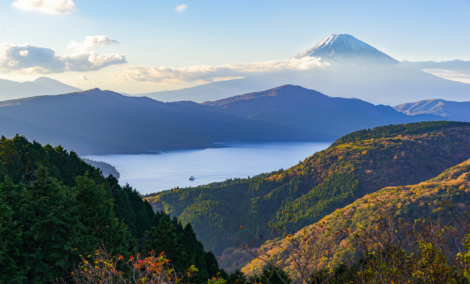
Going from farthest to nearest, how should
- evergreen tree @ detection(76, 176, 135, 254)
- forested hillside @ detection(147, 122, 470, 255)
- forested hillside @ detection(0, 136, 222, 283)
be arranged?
forested hillside @ detection(147, 122, 470, 255) < evergreen tree @ detection(76, 176, 135, 254) < forested hillside @ detection(0, 136, 222, 283)

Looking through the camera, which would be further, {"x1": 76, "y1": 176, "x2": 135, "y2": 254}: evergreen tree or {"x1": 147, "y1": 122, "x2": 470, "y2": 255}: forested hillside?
{"x1": 147, "y1": 122, "x2": 470, "y2": 255}: forested hillside

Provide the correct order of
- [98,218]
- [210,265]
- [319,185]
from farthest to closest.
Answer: [319,185], [210,265], [98,218]

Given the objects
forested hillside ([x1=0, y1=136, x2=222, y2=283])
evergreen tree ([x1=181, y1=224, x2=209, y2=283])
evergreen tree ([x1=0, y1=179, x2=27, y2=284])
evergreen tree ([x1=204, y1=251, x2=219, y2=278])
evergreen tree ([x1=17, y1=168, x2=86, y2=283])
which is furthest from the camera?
evergreen tree ([x1=204, y1=251, x2=219, y2=278])

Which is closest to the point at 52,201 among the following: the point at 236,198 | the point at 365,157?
the point at 236,198

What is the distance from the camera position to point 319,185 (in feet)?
420

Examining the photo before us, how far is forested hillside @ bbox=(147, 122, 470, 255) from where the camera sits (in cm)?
11281

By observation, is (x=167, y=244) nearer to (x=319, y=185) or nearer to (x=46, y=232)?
(x=46, y=232)

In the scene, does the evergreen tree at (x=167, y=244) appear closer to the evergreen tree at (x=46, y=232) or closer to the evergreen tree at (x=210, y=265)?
the evergreen tree at (x=46, y=232)

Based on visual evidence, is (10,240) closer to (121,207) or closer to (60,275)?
(60,275)

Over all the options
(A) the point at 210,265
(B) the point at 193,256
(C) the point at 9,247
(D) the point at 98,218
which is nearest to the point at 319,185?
(A) the point at 210,265

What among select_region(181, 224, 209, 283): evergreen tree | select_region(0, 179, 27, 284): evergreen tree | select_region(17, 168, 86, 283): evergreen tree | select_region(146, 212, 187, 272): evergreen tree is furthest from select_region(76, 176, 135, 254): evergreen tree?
select_region(181, 224, 209, 283): evergreen tree

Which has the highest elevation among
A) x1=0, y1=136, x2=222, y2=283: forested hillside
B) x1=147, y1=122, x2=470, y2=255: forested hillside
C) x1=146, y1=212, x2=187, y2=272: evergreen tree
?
x1=0, y1=136, x2=222, y2=283: forested hillside

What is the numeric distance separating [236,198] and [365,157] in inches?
2166

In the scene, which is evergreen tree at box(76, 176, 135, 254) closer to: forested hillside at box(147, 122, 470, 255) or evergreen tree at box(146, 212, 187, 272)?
evergreen tree at box(146, 212, 187, 272)
